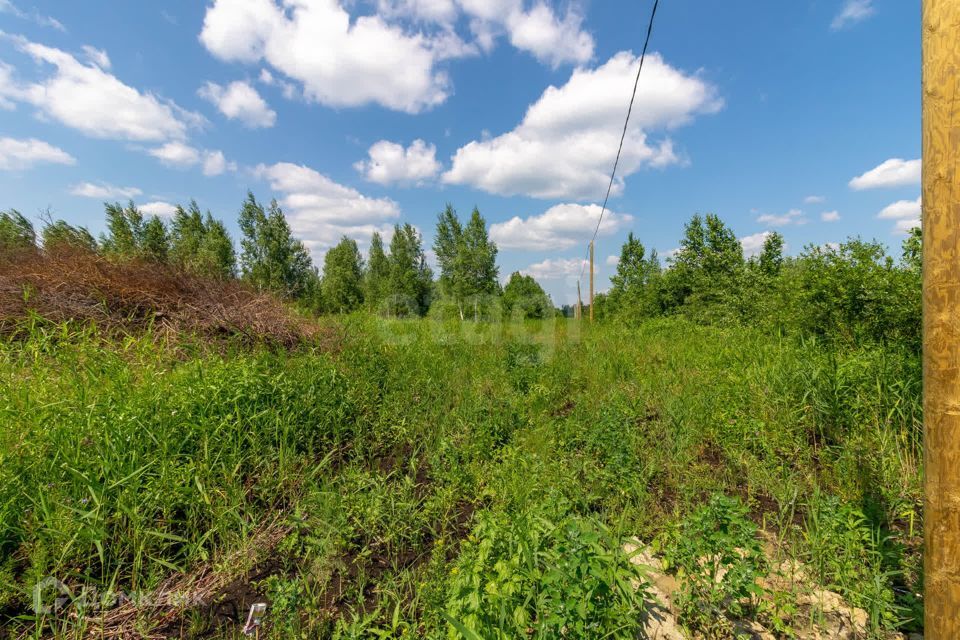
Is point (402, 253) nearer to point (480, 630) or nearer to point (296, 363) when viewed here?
point (296, 363)

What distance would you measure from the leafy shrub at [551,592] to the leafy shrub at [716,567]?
1.23ft

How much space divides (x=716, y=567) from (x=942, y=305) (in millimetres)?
1337

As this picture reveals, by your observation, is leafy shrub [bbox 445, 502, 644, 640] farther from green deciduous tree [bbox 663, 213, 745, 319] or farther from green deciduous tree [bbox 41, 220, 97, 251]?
green deciduous tree [bbox 663, 213, 745, 319]

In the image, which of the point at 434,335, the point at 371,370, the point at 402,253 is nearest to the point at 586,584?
the point at 371,370

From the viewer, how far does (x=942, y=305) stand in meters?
1.15

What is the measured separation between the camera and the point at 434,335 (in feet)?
24.5

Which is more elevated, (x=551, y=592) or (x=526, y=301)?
(x=526, y=301)

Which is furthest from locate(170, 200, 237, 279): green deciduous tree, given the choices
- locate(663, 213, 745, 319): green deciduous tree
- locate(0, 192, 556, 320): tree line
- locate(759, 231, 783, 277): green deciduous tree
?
locate(759, 231, 783, 277): green deciduous tree

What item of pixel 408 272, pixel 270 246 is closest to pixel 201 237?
pixel 270 246

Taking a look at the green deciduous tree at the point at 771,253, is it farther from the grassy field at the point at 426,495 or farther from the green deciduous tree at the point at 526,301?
the grassy field at the point at 426,495

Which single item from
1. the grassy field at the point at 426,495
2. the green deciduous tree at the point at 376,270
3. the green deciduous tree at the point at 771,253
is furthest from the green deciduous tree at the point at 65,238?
the green deciduous tree at the point at 771,253

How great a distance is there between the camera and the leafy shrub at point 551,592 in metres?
1.23

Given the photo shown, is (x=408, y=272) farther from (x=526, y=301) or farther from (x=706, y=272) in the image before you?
(x=706, y=272)

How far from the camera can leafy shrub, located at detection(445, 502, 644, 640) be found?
4.02 ft
